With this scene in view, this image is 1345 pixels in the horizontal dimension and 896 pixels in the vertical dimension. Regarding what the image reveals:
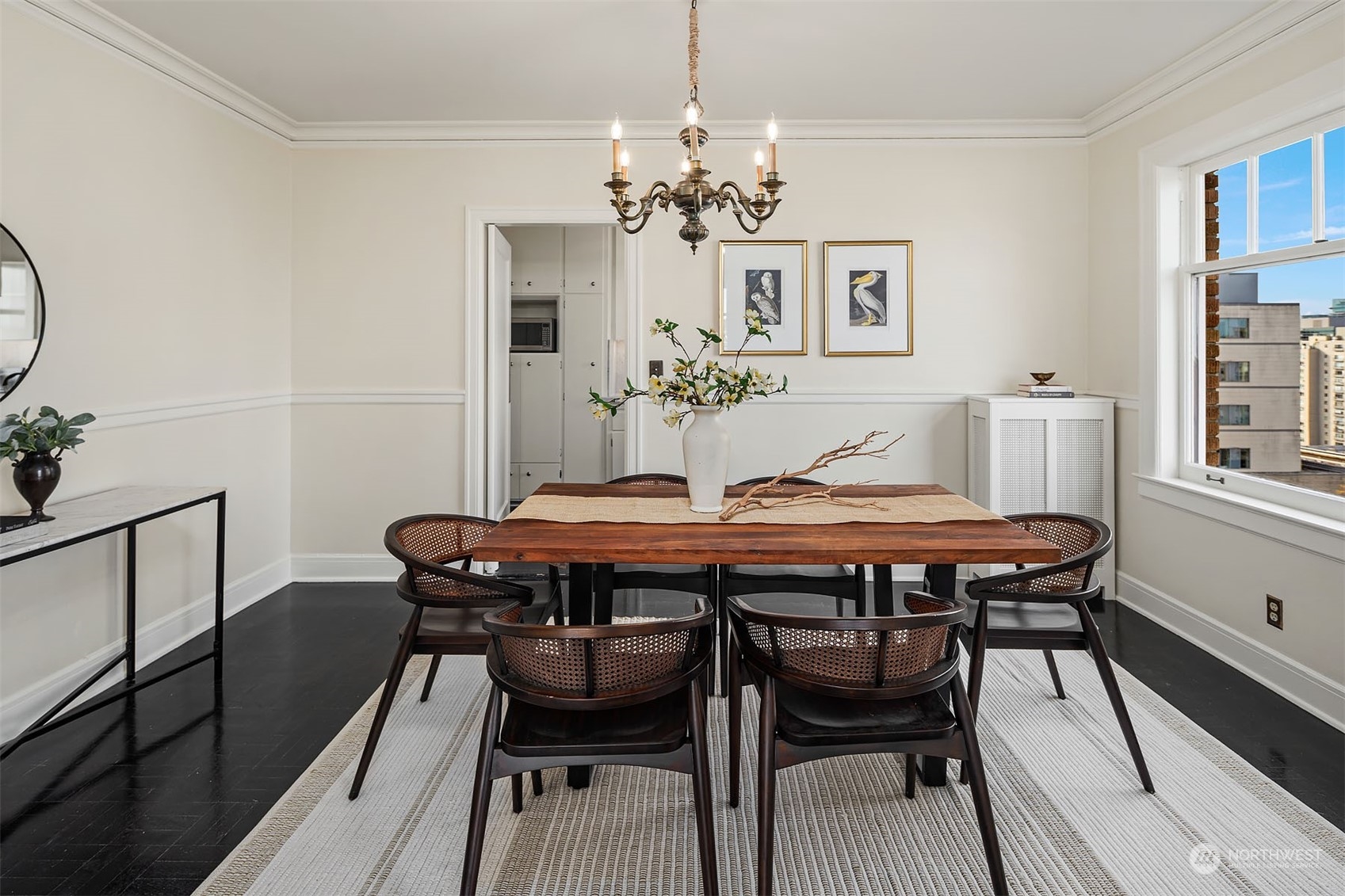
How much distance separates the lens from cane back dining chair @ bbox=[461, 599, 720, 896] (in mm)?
1593

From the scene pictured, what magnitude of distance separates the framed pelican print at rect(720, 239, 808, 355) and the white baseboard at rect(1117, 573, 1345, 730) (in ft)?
7.04

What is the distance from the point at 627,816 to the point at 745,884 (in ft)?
1.32

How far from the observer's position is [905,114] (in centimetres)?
399

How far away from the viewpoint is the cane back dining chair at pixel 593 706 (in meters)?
1.59

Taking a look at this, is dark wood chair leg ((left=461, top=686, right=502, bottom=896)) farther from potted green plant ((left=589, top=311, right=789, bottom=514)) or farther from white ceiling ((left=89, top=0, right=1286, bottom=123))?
white ceiling ((left=89, top=0, right=1286, bottom=123))

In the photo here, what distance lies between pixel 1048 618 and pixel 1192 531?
5.27 ft

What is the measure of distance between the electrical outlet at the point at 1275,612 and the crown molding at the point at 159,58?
4.98 meters

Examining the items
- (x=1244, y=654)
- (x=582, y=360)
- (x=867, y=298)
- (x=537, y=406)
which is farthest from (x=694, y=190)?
(x=537, y=406)

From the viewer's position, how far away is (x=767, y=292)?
4.20m

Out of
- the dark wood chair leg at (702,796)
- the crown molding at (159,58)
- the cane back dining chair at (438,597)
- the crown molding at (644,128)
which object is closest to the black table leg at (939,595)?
the dark wood chair leg at (702,796)

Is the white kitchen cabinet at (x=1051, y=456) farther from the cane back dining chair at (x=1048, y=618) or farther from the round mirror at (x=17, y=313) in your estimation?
the round mirror at (x=17, y=313)

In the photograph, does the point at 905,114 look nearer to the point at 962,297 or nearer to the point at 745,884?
the point at 962,297

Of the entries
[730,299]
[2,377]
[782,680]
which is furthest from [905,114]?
[2,377]

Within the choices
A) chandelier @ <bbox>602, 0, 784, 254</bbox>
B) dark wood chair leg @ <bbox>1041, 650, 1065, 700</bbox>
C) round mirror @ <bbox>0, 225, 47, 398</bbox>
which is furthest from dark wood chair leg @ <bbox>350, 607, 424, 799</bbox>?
dark wood chair leg @ <bbox>1041, 650, 1065, 700</bbox>
